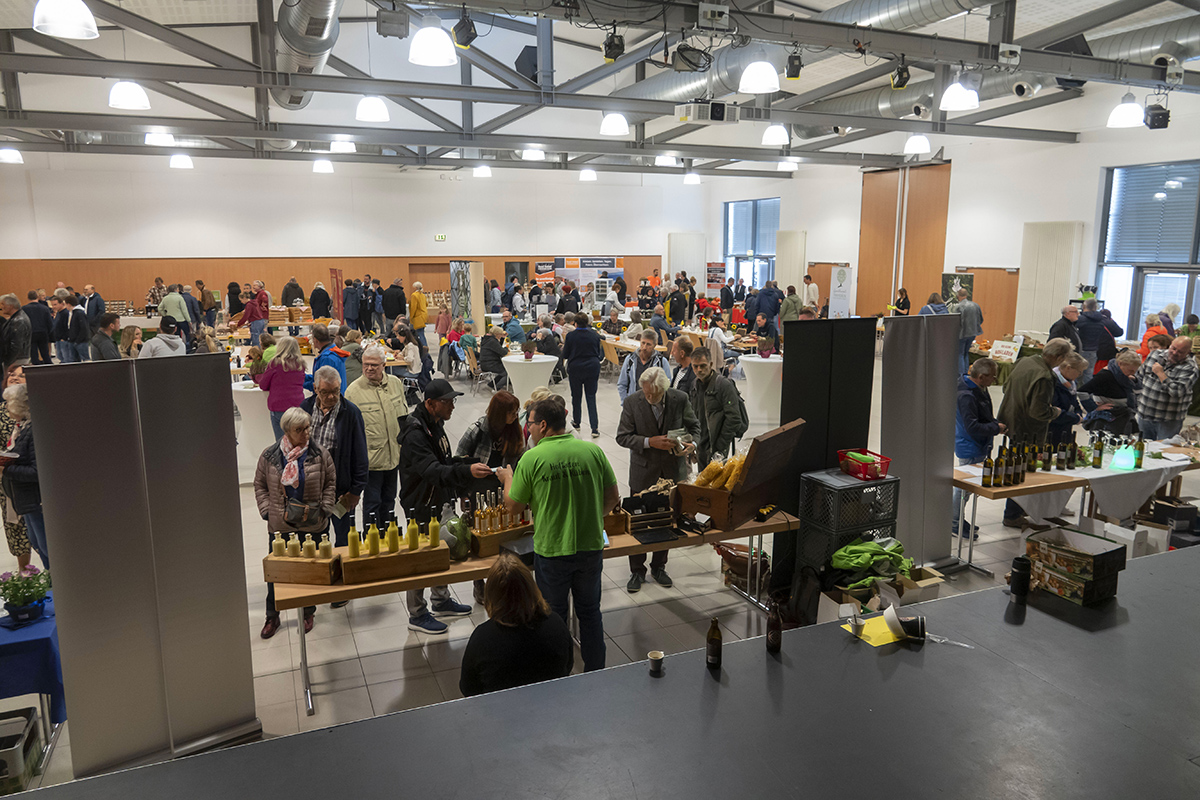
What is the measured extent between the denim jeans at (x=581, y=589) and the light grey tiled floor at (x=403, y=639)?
1.56ft

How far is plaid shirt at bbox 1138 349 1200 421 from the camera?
21.6 ft

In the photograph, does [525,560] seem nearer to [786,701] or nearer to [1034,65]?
[786,701]

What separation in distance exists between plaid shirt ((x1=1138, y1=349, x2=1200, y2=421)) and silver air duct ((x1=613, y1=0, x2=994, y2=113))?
135 inches

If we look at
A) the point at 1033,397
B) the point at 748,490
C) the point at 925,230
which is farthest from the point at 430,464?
the point at 925,230

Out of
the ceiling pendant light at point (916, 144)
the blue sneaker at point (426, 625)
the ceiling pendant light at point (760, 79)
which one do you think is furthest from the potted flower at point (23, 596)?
the ceiling pendant light at point (916, 144)

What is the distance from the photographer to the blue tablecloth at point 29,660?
3.37 meters

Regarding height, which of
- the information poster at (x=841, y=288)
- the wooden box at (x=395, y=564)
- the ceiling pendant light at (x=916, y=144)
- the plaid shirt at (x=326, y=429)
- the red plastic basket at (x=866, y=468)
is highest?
the ceiling pendant light at (x=916, y=144)

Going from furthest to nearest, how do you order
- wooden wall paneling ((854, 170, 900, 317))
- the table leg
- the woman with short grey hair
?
wooden wall paneling ((854, 170, 900, 317)), the woman with short grey hair, the table leg

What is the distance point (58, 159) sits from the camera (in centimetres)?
1830

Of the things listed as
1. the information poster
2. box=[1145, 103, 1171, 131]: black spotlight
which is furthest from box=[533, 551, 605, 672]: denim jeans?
the information poster

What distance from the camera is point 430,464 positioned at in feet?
13.7

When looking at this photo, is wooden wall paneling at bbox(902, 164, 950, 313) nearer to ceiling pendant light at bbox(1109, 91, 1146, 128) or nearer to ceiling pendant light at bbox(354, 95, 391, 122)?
ceiling pendant light at bbox(1109, 91, 1146, 128)

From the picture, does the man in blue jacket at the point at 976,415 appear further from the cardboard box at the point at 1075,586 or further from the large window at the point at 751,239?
the large window at the point at 751,239

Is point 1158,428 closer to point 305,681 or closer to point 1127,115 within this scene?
point 1127,115
